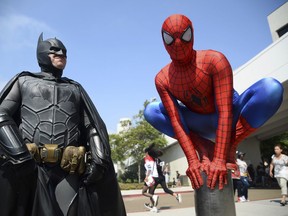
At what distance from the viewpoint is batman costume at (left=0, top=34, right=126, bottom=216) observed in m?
2.14

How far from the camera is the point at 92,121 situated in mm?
2639

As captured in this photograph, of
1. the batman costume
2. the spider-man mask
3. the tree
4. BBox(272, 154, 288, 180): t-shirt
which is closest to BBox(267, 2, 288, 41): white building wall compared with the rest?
the tree

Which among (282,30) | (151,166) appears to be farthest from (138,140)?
(151,166)

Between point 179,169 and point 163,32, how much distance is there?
21565mm

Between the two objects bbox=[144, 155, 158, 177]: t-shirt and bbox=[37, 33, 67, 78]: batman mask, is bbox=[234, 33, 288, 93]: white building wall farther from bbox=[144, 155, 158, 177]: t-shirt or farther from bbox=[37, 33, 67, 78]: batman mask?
bbox=[37, 33, 67, 78]: batman mask

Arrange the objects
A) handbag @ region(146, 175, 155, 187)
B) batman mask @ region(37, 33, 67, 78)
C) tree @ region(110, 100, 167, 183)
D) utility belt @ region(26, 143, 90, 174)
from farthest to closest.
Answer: tree @ region(110, 100, 167, 183), handbag @ region(146, 175, 155, 187), batman mask @ region(37, 33, 67, 78), utility belt @ region(26, 143, 90, 174)

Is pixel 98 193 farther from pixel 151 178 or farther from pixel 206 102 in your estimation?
pixel 151 178

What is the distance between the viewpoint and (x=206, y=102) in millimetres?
3234

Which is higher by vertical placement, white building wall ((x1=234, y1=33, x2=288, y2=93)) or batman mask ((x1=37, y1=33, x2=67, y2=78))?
white building wall ((x1=234, y1=33, x2=288, y2=93))

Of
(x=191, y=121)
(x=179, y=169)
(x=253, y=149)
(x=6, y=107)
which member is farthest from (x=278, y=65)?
(x=179, y=169)

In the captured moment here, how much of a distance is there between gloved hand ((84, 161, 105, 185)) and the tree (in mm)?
22315

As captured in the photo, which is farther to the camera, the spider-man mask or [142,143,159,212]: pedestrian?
[142,143,159,212]: pedestrian

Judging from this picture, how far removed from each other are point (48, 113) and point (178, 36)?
4.92 ft

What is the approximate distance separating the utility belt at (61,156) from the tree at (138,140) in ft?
73.4
